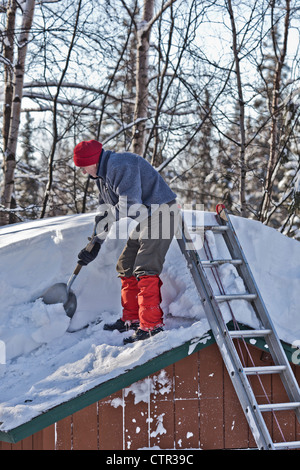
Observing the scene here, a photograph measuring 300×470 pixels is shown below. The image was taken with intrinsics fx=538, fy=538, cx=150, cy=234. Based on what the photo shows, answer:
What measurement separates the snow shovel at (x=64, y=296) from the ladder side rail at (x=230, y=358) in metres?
1.17

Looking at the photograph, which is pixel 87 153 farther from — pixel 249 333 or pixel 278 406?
pixel 278 406

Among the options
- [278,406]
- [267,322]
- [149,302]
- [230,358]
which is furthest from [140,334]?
[278,406]

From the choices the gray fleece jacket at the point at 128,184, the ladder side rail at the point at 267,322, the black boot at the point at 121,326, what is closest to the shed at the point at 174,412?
the ladder side rail at the point at 267,322

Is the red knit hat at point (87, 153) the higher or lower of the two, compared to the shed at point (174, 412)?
higher

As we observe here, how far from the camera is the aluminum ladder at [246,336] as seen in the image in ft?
11.3

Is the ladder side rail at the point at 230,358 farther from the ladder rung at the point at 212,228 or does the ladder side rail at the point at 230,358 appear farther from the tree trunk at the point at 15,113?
the tree trunk at the point at 15,113

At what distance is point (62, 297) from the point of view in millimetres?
4797

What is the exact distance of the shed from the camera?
3916 millimetres

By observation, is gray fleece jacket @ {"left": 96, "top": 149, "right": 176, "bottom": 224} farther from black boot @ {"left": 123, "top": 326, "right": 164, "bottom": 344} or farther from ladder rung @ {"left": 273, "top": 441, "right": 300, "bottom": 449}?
ladder rung @ {"left": 273, "top": 441, "right": 300, "bottom": 449}

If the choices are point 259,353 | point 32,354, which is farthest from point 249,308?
point 32,354

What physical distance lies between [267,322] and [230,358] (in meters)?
0.46
